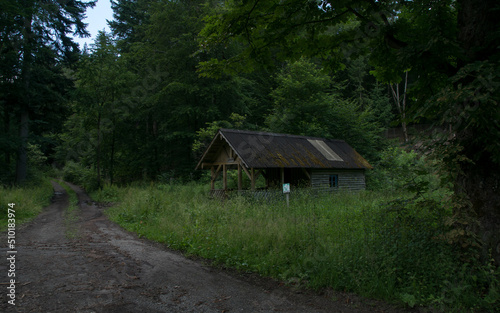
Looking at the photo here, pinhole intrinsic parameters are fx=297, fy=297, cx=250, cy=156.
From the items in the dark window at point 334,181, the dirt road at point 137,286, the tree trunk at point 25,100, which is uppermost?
the tree trunk at point 25,100

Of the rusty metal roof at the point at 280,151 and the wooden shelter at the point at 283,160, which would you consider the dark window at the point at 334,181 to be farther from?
the rusty metal roof at the point at 280,151

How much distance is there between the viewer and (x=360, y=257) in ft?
17.1

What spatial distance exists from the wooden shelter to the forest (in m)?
3.09

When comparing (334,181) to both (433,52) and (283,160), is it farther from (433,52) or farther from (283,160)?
(433,52)

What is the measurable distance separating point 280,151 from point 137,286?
11.8 metres

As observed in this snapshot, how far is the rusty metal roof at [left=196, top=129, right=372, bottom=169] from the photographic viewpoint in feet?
48.2

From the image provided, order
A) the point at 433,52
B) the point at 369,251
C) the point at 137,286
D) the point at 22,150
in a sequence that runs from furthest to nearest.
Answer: the point at 22,150
the point at 369,251
the point at 137,286
the point at 433,52

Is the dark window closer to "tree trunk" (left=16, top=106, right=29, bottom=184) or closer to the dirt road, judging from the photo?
the dirt road

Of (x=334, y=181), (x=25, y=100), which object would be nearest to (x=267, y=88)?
(x=334, y=181)

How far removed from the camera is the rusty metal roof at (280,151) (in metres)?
14.7

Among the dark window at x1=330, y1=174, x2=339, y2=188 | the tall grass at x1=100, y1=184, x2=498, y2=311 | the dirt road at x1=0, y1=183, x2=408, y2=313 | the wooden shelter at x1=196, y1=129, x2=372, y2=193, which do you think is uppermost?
the wooden shelter at x1=196, y1=129, x2=372, y2=193

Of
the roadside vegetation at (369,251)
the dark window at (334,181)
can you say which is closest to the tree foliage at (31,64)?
the roadside vegetation at (369,251)

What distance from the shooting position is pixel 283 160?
50.2 feet

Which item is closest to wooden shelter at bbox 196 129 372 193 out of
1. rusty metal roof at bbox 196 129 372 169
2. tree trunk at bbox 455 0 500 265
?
rusty metal roof at bbox 196 129 372 169
